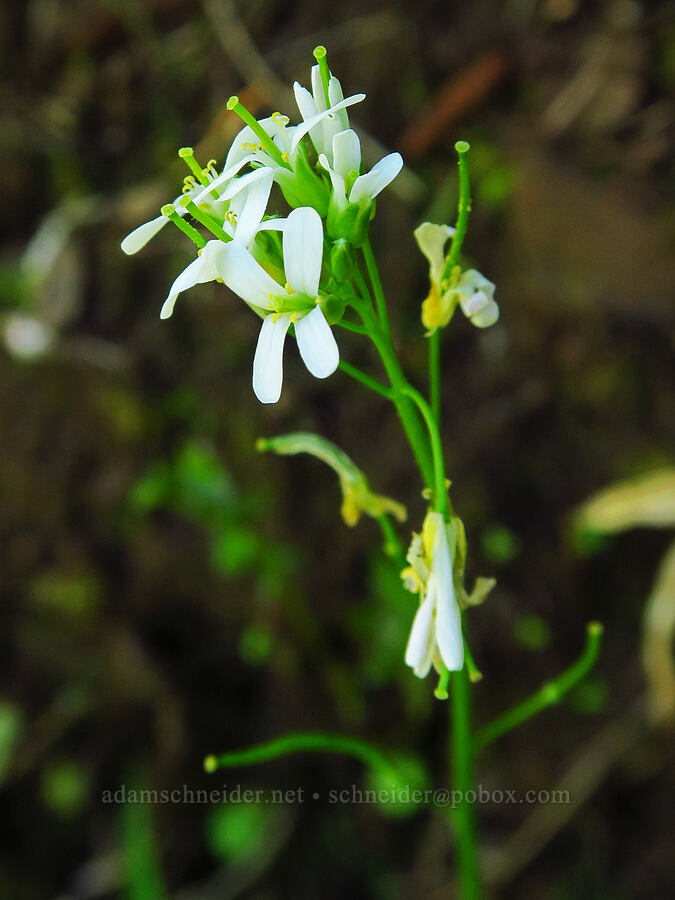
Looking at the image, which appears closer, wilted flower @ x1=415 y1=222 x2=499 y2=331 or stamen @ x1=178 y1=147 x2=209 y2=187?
stamen @ x1=178 y1=147 x2=209 y2=187

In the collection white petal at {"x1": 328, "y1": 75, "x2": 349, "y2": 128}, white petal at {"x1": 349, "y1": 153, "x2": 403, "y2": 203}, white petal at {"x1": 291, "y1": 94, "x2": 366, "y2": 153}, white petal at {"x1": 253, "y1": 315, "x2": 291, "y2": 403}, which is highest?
white petal at {"x1": 328, "y1": 75, "x2": 349, "y2": 128}

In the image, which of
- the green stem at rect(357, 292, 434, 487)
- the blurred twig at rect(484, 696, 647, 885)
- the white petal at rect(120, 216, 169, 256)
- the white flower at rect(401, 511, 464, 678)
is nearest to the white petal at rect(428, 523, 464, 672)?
the white flower at rect(401, 511, 464, 678)

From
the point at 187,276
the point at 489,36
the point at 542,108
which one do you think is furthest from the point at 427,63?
the point at 187,276

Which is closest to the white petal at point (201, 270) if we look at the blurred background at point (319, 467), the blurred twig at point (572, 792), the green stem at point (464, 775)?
the green stem at point (464, 775)

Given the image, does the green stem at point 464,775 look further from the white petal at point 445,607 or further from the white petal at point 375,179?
the white petal at point 375,179

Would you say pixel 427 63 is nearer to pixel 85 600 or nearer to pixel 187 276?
pixel 187 276

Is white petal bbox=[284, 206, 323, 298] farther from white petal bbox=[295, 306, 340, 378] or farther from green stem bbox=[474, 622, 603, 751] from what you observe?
green stem bbox=[474, 622, 603, 751]

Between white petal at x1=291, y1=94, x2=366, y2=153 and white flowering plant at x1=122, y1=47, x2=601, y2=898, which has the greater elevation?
white petal at x1=291, y1=94, x2=366, y2=153
